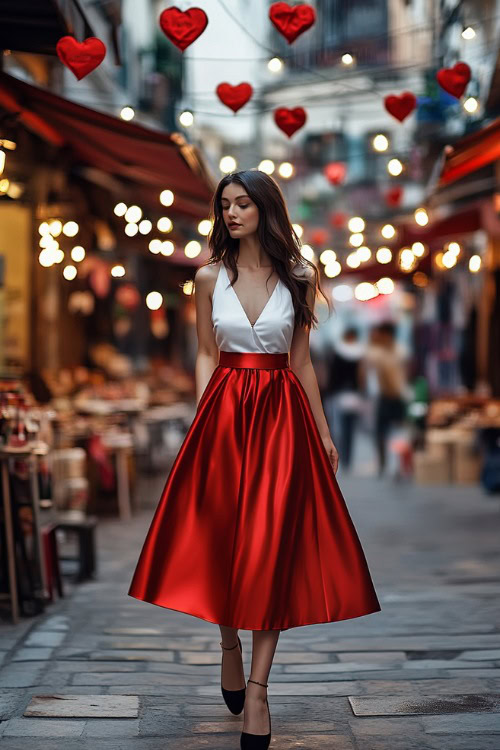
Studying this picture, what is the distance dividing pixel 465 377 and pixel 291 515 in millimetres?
15716

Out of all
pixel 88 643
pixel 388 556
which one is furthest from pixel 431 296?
pixel 88 643

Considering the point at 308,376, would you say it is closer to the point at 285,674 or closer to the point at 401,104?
the point at 285,674

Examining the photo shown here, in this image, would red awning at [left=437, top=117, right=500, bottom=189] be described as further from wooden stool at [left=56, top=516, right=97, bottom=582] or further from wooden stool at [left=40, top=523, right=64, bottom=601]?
wooden stool at [left=40, top=523, right=64, bottom=601]

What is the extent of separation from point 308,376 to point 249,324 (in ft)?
1.41

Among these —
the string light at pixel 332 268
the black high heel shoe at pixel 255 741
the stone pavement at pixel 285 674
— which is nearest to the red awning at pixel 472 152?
the string light at pixel 332 268

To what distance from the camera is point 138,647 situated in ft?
19.8

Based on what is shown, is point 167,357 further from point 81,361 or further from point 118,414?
point 118,414

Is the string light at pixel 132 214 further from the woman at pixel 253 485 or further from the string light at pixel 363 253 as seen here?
the woman at pixel 253 485

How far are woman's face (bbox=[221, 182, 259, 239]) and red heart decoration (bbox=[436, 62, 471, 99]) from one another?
14.0 ft

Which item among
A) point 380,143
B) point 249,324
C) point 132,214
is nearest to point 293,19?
point 132,214

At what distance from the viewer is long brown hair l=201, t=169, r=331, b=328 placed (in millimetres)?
4555

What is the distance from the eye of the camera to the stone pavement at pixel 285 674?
14.6 feet

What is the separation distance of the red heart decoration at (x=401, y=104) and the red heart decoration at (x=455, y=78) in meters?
1.09

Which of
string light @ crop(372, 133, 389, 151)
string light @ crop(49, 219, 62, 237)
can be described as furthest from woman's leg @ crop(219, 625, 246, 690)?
string light @ crop(372, 133, 389, 151)
